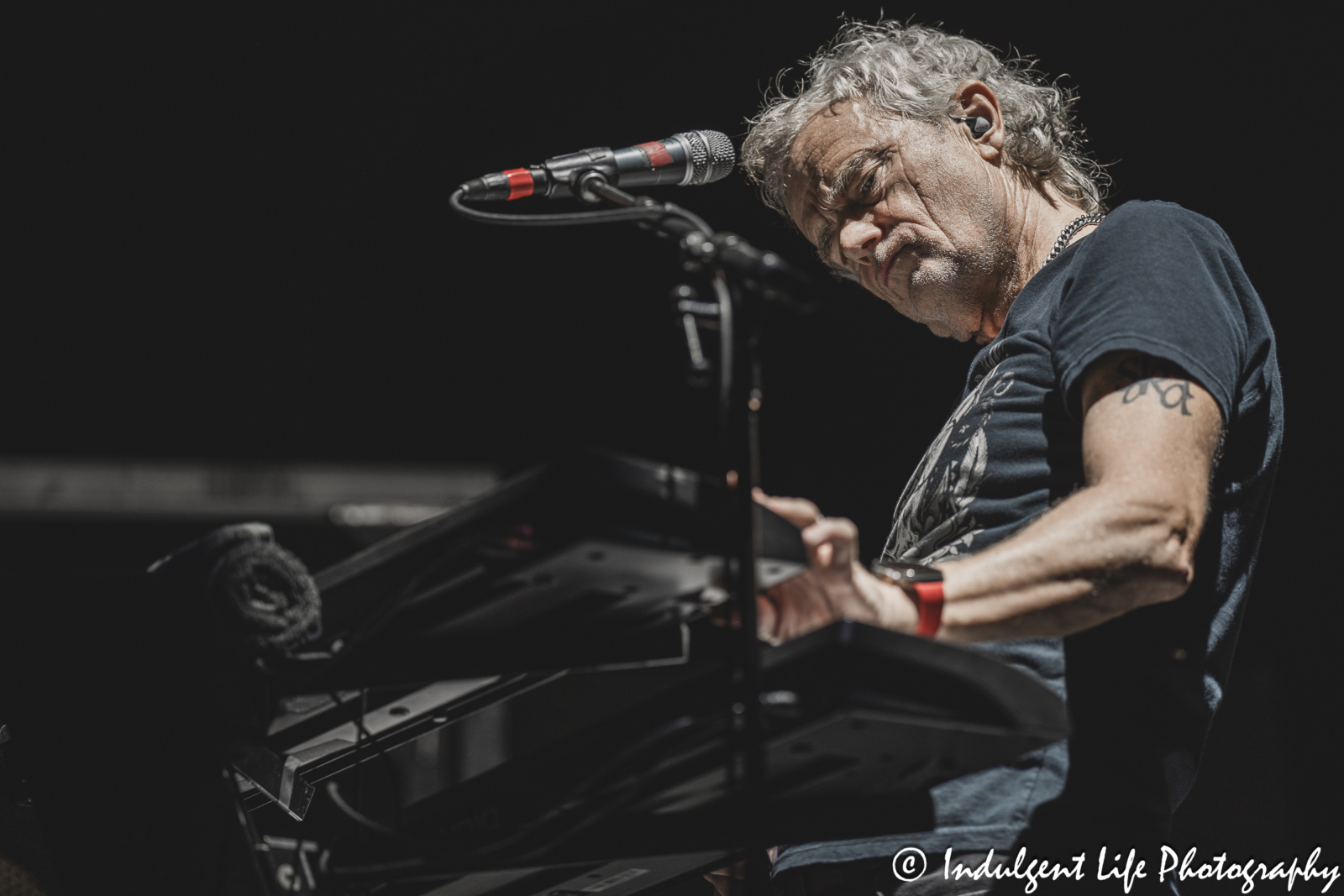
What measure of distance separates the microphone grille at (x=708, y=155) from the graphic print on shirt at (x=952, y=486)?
50 centimetres

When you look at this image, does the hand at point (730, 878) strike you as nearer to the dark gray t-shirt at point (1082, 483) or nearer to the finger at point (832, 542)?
the dark gray t-shirt at point (1082, 483)

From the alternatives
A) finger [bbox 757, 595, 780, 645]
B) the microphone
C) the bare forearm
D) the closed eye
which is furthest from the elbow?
the closed eye

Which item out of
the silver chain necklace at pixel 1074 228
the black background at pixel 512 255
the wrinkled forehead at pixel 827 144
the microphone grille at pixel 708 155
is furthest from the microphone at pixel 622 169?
the black background at pixel 512 255

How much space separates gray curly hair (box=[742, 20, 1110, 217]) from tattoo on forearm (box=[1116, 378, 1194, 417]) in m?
0.95

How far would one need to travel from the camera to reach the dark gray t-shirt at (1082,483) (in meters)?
1.13

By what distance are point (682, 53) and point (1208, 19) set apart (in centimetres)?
148

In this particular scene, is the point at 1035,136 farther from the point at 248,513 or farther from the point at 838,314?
the point at 248,513

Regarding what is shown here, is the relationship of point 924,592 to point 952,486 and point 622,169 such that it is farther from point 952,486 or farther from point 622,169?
point 622,169

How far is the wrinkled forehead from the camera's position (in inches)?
73.2

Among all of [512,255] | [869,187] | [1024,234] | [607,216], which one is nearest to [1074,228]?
[1024,234]

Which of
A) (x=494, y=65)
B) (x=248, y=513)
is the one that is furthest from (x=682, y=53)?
(x=248, y=513)

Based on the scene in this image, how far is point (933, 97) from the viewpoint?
6.19 feet

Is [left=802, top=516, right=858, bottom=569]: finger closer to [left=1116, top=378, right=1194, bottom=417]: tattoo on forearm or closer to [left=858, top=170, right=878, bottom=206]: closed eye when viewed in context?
[left=1116, top=378, right=1194, bottom=417]: tattoo on forearm

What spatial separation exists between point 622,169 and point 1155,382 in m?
0.78
